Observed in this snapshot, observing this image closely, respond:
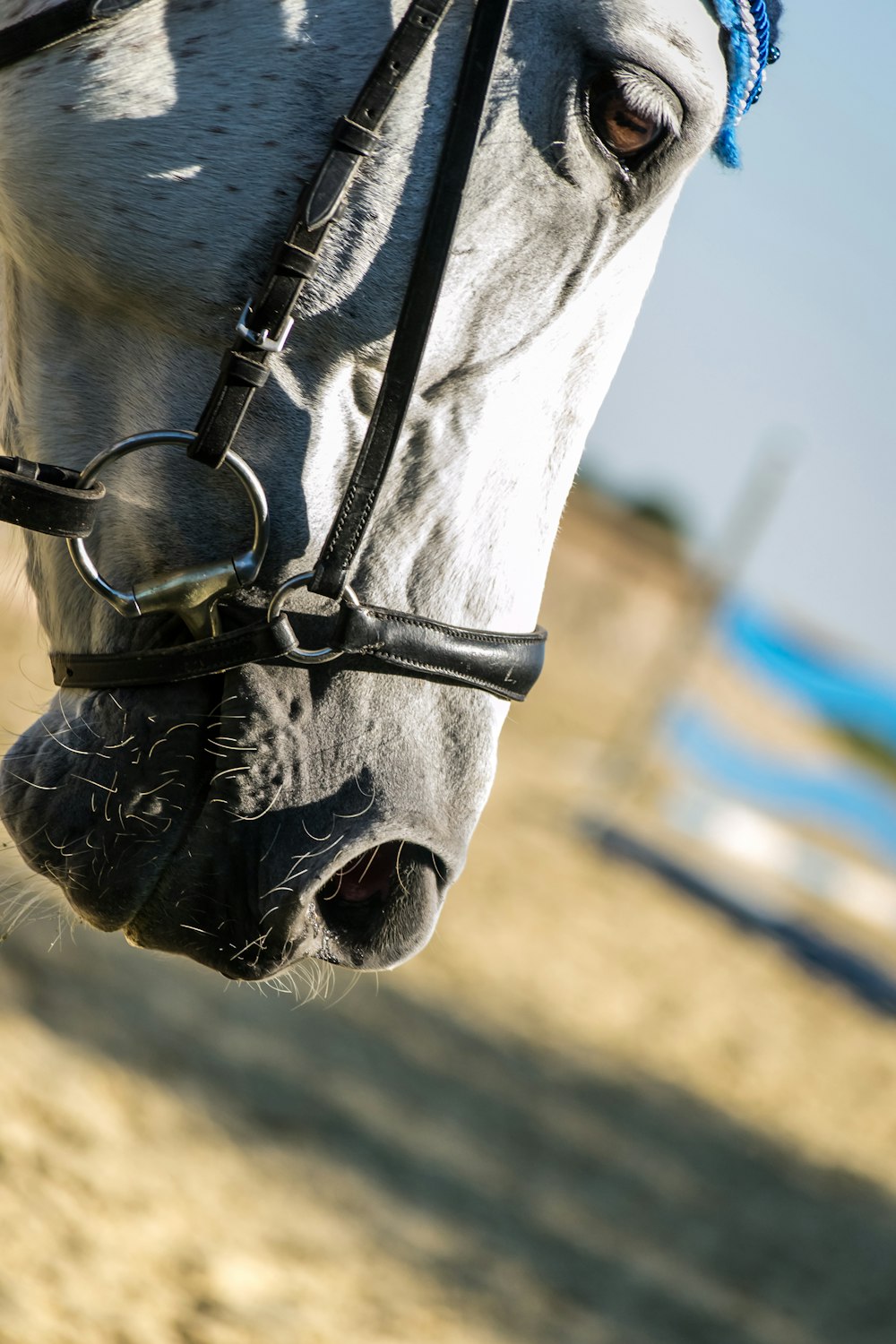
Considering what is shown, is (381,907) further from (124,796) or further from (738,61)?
(738,61)

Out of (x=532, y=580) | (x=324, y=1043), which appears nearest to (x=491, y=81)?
(x=532, y=580)

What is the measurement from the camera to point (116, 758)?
1501 millimetres

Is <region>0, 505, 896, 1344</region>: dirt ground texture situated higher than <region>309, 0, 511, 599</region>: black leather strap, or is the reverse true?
<region>309, 0, 511, 599</region>: black leather strap

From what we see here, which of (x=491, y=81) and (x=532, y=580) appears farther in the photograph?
(x=532, y=580)

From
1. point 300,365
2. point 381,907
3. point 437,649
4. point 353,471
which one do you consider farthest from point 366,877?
point 300,365

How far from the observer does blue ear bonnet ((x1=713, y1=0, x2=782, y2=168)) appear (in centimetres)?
155

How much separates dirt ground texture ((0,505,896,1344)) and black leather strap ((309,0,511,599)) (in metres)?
0.74

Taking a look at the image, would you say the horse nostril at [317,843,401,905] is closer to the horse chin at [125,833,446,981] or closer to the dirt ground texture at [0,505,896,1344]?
the horse chin at [125,833,446,981]

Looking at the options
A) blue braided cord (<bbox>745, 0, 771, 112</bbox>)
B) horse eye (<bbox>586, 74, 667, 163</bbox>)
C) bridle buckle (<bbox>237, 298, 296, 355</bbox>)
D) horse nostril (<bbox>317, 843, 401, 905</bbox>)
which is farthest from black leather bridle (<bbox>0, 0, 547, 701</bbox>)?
blue braided cord (<bbox>745, 0, 771, 112</bbox>)

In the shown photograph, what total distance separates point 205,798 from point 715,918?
26.6 ft

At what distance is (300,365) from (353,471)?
0.14 m

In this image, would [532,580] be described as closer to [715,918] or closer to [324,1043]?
[324,1043]

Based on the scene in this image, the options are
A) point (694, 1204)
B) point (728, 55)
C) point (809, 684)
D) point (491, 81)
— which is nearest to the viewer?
point (491, 81)

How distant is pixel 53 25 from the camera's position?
1.46 m
